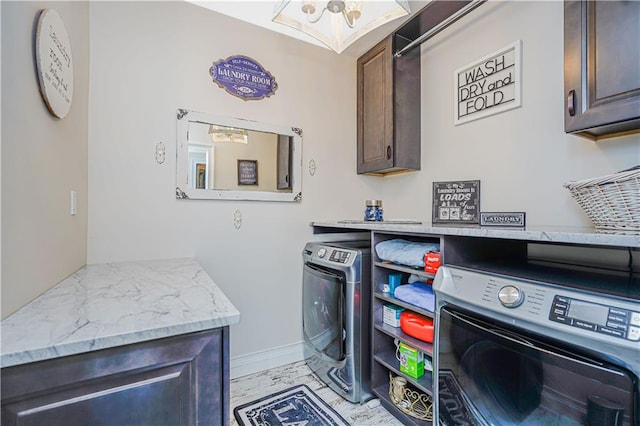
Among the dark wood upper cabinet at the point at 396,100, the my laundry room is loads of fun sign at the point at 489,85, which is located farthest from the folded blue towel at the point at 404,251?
the my laundry room is loads of fun sign at the point at 489,85

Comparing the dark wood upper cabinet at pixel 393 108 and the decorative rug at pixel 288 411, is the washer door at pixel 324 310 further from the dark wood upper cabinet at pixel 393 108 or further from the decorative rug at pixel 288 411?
the dark wood upper cabinet at pixel 393 108

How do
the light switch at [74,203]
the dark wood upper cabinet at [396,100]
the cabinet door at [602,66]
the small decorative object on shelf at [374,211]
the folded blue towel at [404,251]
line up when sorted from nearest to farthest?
Result: 1. the cabinet door at [602,66]
2. the light switch at [74,203]
3. the folded blue towel at [404,251]
4. the dark wood upper cabinet at [396,100]
5. the small decorative object on shelf at [374,211]

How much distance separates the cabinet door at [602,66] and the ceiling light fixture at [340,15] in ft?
2.46

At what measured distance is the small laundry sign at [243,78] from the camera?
2.04 meters

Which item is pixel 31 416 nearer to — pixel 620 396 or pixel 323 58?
pixel 620 396

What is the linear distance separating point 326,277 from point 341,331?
1.11 feet

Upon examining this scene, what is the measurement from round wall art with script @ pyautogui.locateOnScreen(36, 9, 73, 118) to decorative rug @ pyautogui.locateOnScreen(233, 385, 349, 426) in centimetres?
174

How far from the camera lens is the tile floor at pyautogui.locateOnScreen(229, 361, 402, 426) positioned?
1.63 metres

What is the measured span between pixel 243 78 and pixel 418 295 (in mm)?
1859

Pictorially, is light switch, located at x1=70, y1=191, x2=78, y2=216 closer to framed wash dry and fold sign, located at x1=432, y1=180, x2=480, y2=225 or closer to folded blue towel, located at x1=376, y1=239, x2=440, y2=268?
folded blue towel, located at x1=376, y1=239, x2=440, y2=268

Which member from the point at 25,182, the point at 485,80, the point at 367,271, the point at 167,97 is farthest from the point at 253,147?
the point at 485,80

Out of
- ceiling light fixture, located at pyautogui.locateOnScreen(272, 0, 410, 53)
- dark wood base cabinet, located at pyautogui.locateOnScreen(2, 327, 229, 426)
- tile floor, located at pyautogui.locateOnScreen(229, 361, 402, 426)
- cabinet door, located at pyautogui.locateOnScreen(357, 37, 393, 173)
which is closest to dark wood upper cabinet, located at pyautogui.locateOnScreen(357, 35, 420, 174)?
cabinet door, located at pyautogui.locateOnScreen(357, 37, 393, 173)

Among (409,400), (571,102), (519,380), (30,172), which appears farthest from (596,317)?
(30,172)

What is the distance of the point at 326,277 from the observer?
6.26 ft
